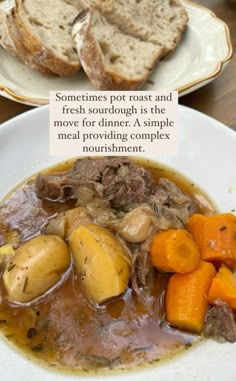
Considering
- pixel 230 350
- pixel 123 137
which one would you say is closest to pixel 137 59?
pixel 123 137

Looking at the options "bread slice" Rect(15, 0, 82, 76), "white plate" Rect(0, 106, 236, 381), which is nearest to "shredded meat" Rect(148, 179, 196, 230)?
"white plate" Rect(0, 106, 236, 381)

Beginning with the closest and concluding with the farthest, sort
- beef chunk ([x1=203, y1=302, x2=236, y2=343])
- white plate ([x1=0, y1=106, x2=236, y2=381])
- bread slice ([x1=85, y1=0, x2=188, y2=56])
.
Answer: beef chunk ([x1=203, y1=302, x2=236, y2=343])
white plate ([x1=0, y1=106, x2=236, y2=381])
bread slice ([x1=85, y1=0, x2=188, y2=56])

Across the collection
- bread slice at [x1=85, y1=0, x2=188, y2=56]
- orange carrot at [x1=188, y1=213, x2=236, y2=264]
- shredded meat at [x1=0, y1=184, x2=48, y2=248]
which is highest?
bread slice at [x1=85, y1=0, x2=188, y2=56]

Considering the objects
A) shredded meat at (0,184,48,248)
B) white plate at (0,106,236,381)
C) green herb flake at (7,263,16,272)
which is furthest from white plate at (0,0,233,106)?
green herb flake at (7,263,16,272)

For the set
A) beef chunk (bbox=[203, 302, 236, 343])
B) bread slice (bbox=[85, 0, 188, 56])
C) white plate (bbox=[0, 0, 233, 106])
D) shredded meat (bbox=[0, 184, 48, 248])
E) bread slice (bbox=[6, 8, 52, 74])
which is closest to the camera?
beef chunk (bbox=[203, 302, 236, 343])

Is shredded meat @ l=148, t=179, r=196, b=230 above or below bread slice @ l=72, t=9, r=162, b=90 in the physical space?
below

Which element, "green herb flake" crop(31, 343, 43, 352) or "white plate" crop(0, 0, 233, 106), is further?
"white plate" crop(0, 0, 233, 106)

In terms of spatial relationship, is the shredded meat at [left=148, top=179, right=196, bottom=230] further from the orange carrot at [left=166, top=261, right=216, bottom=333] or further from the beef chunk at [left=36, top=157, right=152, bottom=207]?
the orange carrot at [left=166, top=261, right=216, bottom=333]

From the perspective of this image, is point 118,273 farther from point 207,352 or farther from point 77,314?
point 207,352
